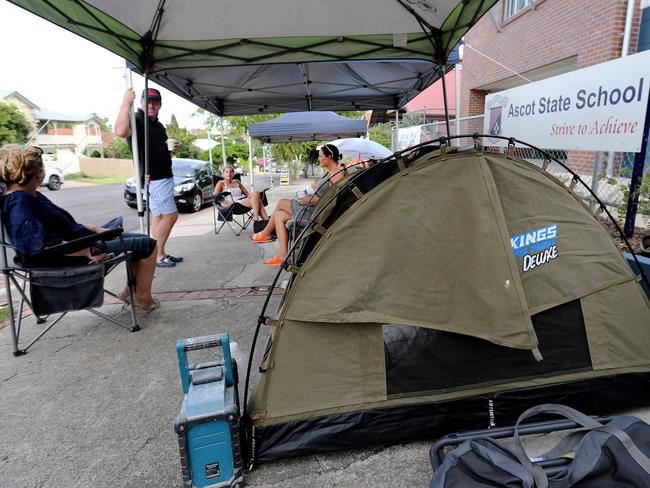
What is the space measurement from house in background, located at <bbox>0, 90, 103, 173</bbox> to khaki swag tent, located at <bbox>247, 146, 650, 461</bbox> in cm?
4364

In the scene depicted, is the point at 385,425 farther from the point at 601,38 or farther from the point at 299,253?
the point at 601,38

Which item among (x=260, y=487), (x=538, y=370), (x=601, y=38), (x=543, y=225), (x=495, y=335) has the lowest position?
(x=260, y=487)

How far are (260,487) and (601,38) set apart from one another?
9928 millimetres

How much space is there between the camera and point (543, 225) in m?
2.06

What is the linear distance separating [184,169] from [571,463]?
12818mm

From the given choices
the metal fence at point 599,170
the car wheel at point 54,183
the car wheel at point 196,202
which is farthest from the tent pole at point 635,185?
the car wheel at point 54,183

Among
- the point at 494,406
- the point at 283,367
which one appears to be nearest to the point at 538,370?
the point at 494,406

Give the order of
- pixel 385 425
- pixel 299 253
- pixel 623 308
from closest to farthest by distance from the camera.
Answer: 1. pixel 385 425
2. pixel 623 308
3. pixel 299 253

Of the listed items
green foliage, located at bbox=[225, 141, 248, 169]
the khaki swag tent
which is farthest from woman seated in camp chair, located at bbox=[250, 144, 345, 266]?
green foliage, located at bbox=[225, 141, 248, 169]

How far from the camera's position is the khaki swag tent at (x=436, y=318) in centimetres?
190

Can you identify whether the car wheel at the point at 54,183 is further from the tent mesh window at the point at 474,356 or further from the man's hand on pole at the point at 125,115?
the tent mesh window at the point at 474,356

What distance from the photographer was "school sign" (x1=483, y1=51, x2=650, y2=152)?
11.1 feet

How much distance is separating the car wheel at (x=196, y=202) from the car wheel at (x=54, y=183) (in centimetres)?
1374

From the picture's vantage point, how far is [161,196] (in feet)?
16.7
